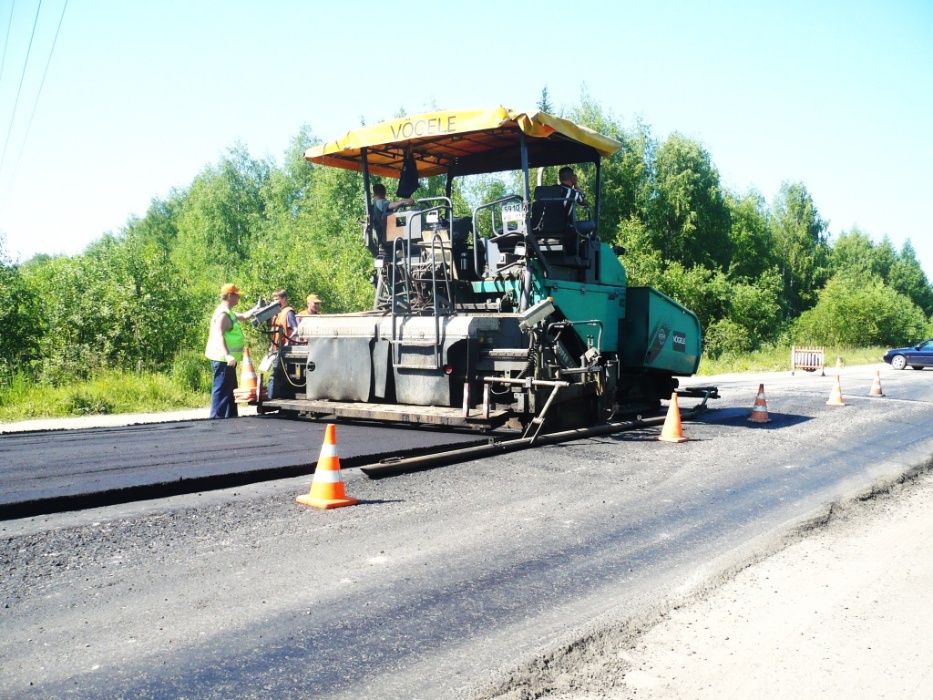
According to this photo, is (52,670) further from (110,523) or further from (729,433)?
(729,433)

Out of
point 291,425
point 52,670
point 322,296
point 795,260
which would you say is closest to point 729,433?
point 291,425

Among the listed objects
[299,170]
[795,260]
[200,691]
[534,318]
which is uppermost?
[299,170]

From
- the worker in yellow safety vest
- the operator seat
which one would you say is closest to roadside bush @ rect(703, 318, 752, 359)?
the operator seat

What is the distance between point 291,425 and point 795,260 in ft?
213

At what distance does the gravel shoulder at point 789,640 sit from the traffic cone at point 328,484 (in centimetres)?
251

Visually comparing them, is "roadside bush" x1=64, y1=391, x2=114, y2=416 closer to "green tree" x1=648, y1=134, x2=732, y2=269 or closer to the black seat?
the black seat

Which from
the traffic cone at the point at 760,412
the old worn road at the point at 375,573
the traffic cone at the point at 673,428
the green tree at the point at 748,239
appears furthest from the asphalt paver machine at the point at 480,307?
the green tree at the point at 748,239

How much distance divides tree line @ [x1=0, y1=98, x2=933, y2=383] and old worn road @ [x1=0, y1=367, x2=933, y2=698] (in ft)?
23.2

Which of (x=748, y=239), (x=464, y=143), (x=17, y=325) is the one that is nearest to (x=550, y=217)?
(x=464, y=143)

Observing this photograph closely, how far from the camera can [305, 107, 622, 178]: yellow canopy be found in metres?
8.23

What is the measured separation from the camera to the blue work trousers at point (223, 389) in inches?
368

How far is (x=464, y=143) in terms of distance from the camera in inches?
368

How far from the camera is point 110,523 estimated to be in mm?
4770

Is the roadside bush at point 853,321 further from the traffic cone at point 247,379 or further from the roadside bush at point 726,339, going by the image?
the traffic cone at point 247,379
